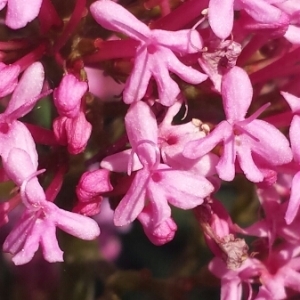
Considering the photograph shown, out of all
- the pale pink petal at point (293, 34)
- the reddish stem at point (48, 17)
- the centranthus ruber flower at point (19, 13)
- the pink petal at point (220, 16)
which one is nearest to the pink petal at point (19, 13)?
the centranthus ruber flower at point (19, 13)

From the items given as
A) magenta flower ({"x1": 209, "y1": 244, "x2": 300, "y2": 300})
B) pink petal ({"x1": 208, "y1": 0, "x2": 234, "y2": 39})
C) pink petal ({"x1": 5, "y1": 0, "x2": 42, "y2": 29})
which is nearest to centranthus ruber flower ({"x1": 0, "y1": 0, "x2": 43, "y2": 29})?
pink petal ({"x1": 5, "y1": 0, "x2": 42, "y2": 29})

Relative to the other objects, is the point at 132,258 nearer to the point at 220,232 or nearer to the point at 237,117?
the point at 220,232

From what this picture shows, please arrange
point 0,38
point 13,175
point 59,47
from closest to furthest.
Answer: point 13,175, point 59,47, point 0,38

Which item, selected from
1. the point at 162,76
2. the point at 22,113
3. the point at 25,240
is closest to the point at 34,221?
the point at 25,240

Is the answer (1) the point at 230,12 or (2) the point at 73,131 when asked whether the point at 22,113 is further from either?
(1) the point at 230,12

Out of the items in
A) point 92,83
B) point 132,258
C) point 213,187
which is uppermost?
point 213,187

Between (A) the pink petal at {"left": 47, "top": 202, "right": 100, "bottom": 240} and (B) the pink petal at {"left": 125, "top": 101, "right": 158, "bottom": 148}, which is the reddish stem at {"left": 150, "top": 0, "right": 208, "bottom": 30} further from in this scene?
(A) the pink petal at {"left": 47, "top": 202, "right": 100, "bottom": 240}

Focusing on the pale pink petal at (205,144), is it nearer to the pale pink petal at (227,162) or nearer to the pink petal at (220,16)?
the pale pink petal at (227,162)

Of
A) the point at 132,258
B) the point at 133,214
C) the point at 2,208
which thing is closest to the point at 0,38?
the point at 2,208
